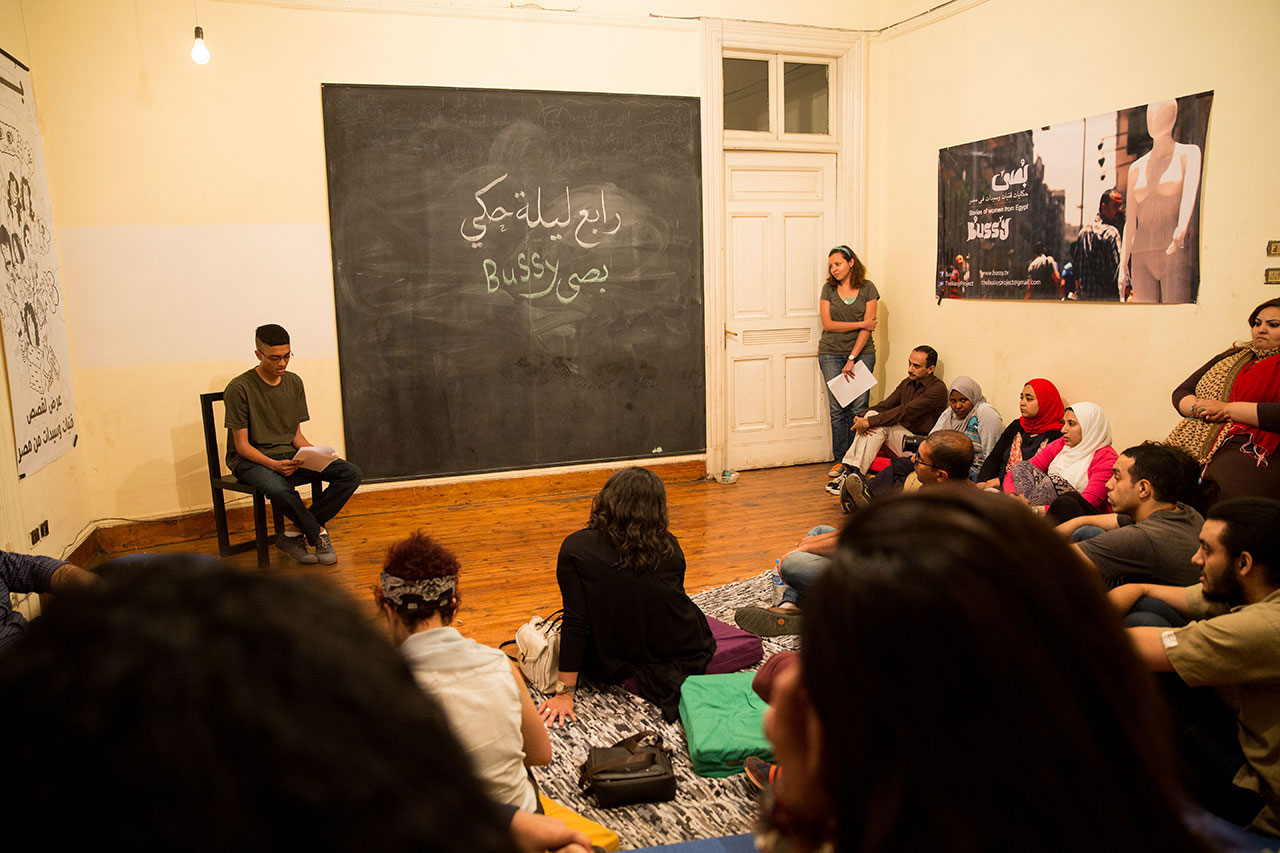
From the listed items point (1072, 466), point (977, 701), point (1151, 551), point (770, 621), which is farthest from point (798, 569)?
point (977, 701)

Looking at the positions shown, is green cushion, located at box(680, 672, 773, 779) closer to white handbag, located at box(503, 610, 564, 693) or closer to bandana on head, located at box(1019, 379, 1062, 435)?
white handbag, located at box(503, 610, 564, 693)

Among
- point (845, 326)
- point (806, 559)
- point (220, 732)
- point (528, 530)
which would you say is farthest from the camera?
point (845, 326)

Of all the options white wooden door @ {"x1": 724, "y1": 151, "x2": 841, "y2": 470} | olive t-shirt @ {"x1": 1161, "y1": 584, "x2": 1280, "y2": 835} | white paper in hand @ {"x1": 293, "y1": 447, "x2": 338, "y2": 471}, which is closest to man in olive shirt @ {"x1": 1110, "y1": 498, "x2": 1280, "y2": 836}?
olive t-shirt @ {"x1": 1161, "y1": 584, "x2": 1280, "y2": 835}

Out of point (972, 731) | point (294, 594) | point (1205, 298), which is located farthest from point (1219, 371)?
point (294, 594)

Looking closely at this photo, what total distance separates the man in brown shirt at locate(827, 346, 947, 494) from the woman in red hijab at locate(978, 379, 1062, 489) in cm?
79

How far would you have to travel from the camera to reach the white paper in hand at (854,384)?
6.50 m

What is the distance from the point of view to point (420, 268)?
18.9 ft

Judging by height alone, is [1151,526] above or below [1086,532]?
above

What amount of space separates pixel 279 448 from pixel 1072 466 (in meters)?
4.31

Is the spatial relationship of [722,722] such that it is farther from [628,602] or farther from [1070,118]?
[1070,118]

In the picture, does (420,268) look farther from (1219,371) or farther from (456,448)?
(1219,371)

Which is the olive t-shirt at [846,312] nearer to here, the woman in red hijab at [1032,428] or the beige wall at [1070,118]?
the beige wall at [1070,118]

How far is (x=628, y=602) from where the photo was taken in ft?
10.2

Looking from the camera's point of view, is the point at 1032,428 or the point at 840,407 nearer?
the point at 1032,428
